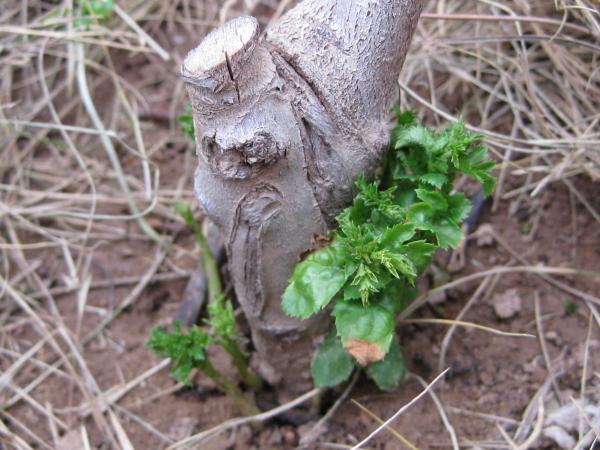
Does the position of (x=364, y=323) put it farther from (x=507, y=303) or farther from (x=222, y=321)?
(x=507, y=303)

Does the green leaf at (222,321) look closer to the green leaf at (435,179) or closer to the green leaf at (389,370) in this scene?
the green leaf at (389,370)

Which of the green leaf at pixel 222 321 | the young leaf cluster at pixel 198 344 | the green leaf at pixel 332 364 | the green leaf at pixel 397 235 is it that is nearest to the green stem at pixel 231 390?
the young leaf cluster at pixel 198 344

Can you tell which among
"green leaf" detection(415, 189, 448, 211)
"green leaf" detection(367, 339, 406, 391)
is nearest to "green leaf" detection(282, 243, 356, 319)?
"green leaf" detection(415, 189, 448, 211)

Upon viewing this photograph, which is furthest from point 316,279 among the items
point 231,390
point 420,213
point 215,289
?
point 215,289

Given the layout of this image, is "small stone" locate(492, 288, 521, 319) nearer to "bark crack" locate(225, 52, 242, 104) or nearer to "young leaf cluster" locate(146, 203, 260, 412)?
"young leaf cluster" locate(146, 203, 260, 412)

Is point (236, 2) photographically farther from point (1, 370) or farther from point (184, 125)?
point (1, 370)

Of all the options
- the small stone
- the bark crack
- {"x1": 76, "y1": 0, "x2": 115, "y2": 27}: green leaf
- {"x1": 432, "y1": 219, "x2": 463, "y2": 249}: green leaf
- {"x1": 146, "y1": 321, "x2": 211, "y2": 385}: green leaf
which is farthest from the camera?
{"x1": 76, "y1": 0, "x2": 115, "y2": 27}: green leaf
